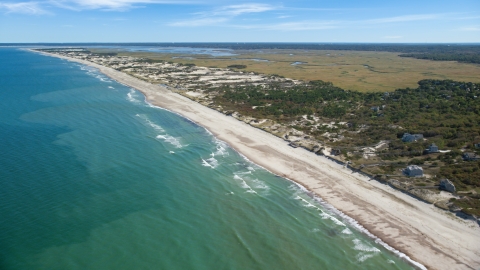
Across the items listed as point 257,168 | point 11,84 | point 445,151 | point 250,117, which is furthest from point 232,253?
point 11,84

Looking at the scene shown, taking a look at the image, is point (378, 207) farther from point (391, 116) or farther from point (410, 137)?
point (391, 116)

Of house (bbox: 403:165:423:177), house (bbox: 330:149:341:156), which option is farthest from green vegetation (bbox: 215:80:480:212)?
house (bbox: 403:165:423:177)

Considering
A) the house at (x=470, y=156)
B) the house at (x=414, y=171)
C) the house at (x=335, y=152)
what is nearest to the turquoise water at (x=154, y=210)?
the house at (x=335, y=152)

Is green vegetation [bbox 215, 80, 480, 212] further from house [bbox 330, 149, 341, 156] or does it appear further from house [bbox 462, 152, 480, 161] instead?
house [bbox 462, 152, 480, 161]

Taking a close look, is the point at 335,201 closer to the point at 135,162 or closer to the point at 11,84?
the point at 135,162

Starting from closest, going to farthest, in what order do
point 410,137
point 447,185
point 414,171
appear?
A: point 447,185, point 414,171, point 410,137

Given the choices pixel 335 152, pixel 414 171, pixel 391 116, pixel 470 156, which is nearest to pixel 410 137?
pixel 470 156
